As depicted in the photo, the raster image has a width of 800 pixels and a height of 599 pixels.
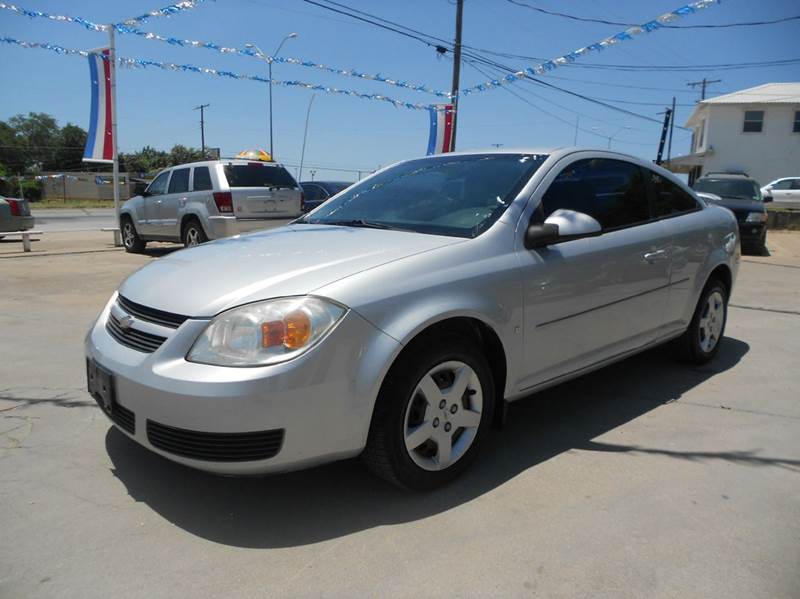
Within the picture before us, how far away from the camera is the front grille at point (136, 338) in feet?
8.47

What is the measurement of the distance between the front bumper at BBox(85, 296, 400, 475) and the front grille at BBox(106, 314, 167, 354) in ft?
0.12

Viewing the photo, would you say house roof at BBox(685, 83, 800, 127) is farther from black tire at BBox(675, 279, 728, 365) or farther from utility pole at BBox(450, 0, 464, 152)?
black tire at BBox(675, 279, 728, 365)

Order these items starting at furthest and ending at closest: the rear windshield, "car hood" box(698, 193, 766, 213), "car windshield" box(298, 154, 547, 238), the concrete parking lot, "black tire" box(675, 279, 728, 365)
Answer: "car hood" box(698, 193, 766, 213) < the rear windshield < "black tire" box(675, 279, 728, 365) < "car windshield" box(298, 154, 547, 238) < the concrete parking lot

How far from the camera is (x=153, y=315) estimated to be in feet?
8.78

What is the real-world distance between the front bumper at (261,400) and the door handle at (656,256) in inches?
82.3

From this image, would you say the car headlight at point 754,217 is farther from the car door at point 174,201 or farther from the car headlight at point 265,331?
the car headlight at point 265,331

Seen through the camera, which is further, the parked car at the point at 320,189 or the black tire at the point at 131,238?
the parked car at the point at 320,189

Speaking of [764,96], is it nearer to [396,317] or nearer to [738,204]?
[738,204]

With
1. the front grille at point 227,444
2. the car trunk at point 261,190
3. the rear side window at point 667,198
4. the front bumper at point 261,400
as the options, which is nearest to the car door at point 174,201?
the car trunk at point 261,190

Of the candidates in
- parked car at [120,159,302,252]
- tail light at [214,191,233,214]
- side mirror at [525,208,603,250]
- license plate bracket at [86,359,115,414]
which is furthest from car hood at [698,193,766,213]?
license plate bracket at [86,359,115,414]

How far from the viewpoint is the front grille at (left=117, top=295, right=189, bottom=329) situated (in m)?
2.55

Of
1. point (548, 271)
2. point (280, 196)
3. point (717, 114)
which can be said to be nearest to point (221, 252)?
point (548, 271)

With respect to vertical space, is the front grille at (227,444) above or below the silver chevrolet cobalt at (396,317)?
below

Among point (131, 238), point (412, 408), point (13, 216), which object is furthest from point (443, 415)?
point (13, 216)
